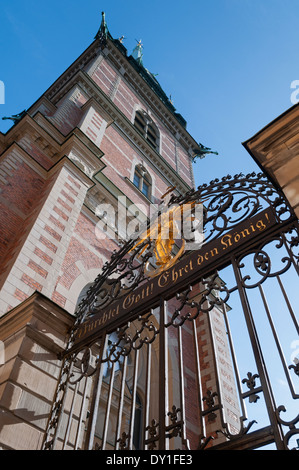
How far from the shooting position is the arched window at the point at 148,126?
70.8 feet

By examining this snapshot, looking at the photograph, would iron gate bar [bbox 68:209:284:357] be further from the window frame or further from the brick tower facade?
the window frame

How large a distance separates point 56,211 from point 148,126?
15.4 metres

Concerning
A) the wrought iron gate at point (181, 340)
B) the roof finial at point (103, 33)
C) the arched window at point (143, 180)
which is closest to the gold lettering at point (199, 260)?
the wrought iron gate at point (181, 340)

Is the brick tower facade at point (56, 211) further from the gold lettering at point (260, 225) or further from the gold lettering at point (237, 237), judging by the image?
the gold lettering at point (260, 225)

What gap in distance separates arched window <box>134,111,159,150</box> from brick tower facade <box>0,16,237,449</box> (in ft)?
0.35

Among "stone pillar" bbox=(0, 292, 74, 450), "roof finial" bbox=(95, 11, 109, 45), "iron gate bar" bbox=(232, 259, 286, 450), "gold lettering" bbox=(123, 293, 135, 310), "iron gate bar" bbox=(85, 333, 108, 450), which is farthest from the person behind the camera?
"roof finial" bbox=(95, 11, 109, 45)

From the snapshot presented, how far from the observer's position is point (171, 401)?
9.15 m

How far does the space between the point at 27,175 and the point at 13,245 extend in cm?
239

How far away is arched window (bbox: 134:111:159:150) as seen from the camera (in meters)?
21.6

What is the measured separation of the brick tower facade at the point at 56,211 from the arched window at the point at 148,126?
0.11m

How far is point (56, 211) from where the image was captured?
26.7ft

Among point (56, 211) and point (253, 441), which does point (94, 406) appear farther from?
point (56, 211)

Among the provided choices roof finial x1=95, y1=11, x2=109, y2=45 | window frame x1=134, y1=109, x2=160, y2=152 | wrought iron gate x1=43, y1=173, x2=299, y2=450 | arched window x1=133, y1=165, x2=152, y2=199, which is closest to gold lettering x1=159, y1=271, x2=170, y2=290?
wrought iron gate x1=43, y1=173, x2=299, y2=450
